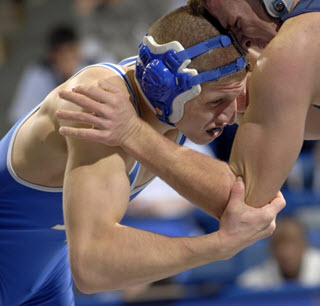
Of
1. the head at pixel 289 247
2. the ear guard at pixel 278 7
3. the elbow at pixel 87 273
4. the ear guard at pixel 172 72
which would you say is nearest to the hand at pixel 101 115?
the ear guard at pixel 172 72

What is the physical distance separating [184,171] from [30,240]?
90 cm

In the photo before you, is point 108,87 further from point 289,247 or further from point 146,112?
point 289,247

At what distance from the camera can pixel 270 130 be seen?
7.80ft

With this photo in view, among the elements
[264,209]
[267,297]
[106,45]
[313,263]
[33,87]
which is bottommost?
[313,263]

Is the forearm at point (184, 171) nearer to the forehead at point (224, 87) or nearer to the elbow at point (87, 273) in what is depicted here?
the forehead at point (224, 87)

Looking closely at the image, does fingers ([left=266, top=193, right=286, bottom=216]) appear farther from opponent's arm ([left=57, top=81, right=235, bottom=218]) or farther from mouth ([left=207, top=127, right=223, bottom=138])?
mouth ([left=207, top=127, right=223, bottom=138])

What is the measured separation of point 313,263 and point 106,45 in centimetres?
330

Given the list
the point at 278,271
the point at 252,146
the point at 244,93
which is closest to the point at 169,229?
the point at 278,271

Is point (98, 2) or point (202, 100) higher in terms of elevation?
point (202, 100)

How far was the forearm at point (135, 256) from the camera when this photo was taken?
2371 millimetres

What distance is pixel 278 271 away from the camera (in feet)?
16.6

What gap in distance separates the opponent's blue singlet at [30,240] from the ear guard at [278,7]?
0.66m

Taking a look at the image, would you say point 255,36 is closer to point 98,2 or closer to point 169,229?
point 169,229

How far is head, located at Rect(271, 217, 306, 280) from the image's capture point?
5.03 m
